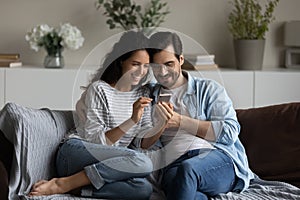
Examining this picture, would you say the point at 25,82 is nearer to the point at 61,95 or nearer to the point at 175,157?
the point at 61,95

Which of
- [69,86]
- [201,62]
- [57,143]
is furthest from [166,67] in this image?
[69,86]

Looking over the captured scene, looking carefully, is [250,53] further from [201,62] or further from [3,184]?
[3,184]

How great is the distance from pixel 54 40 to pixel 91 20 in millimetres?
391

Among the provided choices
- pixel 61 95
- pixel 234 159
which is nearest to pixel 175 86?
A: pixel 234 159

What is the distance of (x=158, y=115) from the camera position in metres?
2.46

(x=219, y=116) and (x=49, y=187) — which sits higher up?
(x=219, y=116)

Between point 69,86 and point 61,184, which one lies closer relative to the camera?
point 61,184

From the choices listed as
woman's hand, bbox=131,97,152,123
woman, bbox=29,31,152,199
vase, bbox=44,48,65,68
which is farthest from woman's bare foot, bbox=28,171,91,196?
vase, bbox=44,48,65,68

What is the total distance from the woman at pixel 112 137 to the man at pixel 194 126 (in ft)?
0.24

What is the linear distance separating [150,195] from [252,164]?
54cm

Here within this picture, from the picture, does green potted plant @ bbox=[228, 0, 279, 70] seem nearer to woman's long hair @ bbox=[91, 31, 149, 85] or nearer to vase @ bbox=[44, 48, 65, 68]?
vase @ bbox=[44, 48, 65, 68]

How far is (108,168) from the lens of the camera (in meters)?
2.40

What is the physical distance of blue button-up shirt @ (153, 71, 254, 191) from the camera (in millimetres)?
2496

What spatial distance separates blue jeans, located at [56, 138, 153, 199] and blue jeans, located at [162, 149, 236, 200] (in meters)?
0.12
